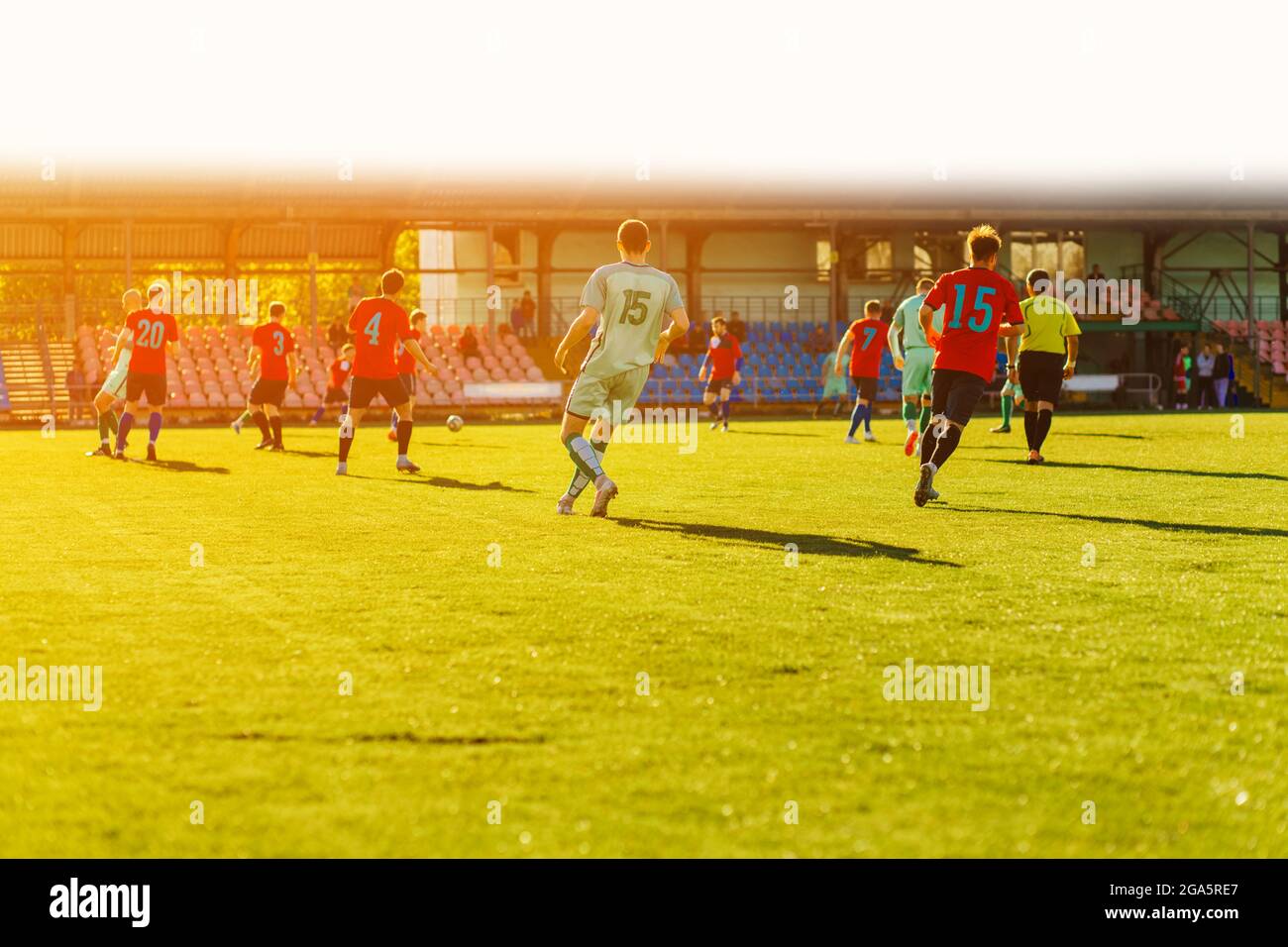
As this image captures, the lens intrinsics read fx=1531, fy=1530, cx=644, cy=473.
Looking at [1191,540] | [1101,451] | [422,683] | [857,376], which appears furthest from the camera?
[857,376]

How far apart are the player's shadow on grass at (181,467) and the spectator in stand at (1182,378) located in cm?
3145

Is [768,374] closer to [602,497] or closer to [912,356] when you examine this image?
[912,356]

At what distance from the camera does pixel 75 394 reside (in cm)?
3538

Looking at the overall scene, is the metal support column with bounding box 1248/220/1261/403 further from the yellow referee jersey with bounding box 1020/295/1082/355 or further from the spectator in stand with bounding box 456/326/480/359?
the yellow referee jersey with bounding box 1020/295/1082/355

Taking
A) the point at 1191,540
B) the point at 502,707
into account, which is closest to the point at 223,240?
the point at 1191,540

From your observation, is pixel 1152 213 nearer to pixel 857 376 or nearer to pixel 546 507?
pixel 857 376

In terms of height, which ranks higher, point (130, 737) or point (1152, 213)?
point (1152, 213)

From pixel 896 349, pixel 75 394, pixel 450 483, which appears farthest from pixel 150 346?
pixel 75 394

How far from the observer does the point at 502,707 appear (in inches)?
189

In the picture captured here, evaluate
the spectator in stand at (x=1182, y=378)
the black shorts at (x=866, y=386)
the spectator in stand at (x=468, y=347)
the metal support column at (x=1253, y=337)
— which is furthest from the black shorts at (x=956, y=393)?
the metal support column at (x=1253, y=337)

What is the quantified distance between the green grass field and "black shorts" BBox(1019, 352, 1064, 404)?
5.73 meters

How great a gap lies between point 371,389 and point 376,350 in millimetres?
436

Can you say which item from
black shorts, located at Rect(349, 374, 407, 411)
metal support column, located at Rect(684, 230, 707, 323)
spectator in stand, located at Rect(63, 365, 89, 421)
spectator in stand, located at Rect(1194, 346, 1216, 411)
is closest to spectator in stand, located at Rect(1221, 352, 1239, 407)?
spectator in stand, located at Rect(1194, 346, 1216, 411)

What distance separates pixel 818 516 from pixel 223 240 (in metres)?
36.0
